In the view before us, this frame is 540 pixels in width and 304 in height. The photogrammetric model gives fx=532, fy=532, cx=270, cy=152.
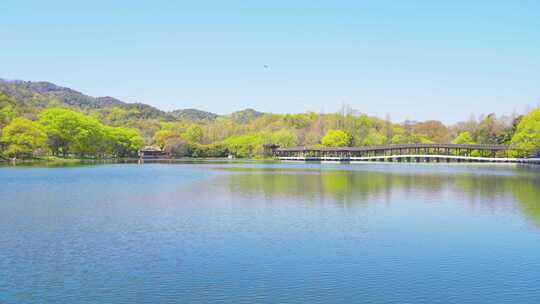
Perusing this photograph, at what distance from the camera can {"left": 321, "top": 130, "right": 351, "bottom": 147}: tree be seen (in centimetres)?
8838

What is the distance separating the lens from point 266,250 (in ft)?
38.7

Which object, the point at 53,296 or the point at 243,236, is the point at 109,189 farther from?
the point at 53,296

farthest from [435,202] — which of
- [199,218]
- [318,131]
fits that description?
[318,131]

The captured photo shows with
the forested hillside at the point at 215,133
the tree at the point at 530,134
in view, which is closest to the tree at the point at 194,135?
the forested hillside at the point at 215,133

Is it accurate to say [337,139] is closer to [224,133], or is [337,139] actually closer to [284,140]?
[284,140]

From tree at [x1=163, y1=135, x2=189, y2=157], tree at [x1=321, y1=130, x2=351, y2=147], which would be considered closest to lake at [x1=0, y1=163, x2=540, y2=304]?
tree at [x1=321, y1=130, x2=351, y2=147]

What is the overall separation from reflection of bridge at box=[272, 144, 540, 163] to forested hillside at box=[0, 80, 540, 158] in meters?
2.60

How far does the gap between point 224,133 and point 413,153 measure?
146ft

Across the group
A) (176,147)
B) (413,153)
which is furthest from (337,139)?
(176,147)

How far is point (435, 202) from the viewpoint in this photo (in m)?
21.5

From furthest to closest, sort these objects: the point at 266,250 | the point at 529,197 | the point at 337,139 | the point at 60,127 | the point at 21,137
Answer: the point at 337,139 → the point at 60,127 → the point at 21,137 → the point at 529,197 → the point at 266,250

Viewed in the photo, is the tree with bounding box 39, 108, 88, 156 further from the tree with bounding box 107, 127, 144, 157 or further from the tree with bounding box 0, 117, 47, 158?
the tree with bounding box 107, 127, 144, 157

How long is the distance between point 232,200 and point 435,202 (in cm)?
820

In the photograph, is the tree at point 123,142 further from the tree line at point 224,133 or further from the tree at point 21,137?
the tree at point 21,137
